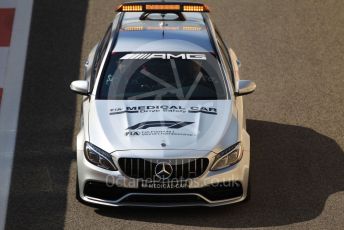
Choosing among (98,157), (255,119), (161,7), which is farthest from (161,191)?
(255,119)

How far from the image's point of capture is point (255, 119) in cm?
1179

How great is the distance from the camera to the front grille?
9055 millimetres

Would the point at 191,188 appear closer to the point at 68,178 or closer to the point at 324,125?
the point at 68,178

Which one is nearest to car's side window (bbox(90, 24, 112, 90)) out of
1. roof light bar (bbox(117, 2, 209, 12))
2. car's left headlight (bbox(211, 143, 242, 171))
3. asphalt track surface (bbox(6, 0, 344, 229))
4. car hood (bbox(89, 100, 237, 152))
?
roof light bar (bbox(117, 2, 209, 12))

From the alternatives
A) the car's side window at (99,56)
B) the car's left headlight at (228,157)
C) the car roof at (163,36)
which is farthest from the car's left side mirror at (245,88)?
the car's side window at (99,56)

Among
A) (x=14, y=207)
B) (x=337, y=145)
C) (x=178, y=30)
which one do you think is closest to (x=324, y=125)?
(x=337, y=145)

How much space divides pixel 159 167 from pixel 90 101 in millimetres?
1392

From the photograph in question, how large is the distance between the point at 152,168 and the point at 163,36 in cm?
229

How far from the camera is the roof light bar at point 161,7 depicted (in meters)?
10.9

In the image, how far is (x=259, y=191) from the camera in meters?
10.0

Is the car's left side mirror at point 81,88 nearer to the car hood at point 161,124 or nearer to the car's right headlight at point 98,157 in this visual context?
the car hood at point 161,124

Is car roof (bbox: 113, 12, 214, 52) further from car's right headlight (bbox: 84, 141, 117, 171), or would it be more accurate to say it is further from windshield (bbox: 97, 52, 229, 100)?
car's right headlight (bbox: 84, 141, 117, 171)

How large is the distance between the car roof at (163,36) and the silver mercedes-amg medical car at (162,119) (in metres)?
0.01

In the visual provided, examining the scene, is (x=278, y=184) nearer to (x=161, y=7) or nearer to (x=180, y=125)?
(x=180, y=125)
